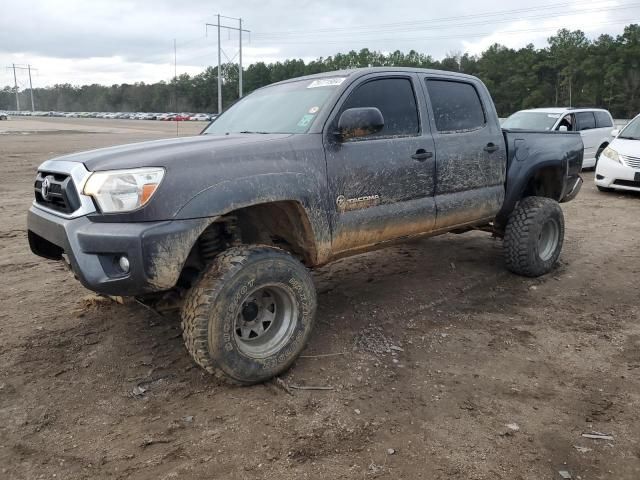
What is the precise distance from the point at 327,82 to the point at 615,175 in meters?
8.77

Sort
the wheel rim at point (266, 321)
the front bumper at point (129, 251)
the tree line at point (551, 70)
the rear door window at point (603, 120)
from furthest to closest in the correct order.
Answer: the tree line at point (551, 70)
the rear door window at point (603, 120)
the wheel rim at point (266, 321)
the front bumper at point (129, 251)

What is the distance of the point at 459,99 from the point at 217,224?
2568 mm

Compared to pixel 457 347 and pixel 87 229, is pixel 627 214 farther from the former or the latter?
pixel 87 229

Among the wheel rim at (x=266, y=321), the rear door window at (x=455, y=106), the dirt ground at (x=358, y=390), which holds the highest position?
the rear door window at (x=455, y=106)

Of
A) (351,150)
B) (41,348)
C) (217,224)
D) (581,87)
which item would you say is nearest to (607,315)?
(351,150)

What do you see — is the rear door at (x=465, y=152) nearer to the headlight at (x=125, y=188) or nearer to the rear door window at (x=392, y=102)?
the rear door window at (x=392, y=102)

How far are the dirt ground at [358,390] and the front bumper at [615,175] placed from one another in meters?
5.93

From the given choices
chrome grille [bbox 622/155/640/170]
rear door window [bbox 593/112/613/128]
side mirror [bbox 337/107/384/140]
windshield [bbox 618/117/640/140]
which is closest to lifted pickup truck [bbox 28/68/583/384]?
side mirror [bbox 337/107/384/140]

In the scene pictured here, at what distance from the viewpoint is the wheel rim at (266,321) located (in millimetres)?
3268

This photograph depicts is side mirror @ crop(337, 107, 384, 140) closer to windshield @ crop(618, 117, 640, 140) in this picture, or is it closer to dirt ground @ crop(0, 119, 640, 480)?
dirt ground @ crop(0, 119, 640, 480)

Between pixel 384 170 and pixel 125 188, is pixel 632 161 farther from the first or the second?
pixel 125 188

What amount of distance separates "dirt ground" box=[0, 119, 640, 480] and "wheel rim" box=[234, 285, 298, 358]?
0.24 metres

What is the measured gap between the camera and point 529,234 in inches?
200

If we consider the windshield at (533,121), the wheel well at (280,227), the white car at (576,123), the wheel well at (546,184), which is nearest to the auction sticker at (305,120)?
the wheel well at (280,227)
